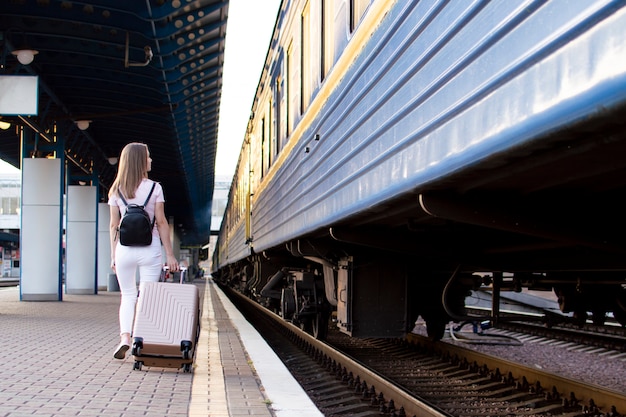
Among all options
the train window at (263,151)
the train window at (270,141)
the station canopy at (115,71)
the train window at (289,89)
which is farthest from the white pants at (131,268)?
the station canopy at (115,71)

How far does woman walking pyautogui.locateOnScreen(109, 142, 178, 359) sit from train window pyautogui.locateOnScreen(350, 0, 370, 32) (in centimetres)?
176

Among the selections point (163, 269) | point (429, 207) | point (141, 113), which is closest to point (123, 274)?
point (163, 269)

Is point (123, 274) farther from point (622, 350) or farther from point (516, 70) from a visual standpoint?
point (622, 350)

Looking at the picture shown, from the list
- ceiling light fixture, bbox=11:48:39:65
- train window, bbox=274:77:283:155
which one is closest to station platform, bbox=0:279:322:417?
train window, bbox=274:77:283:155

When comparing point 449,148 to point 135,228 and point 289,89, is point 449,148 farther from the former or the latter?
point 289,89

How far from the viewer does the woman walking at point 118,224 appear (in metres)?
5.37

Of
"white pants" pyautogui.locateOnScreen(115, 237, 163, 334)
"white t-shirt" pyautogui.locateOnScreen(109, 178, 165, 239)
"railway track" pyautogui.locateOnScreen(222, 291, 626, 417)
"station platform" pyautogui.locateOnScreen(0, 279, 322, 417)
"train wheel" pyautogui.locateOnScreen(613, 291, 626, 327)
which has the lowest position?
"railway track" pyautogui.locateOnScreen(222, 291, 626, 417)

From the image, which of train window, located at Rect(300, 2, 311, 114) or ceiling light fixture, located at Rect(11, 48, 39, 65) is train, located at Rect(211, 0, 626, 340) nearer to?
train window, located at Rect(300, 2, 311, 114)

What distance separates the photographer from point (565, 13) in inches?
80.4

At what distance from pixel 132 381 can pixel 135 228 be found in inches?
42.0

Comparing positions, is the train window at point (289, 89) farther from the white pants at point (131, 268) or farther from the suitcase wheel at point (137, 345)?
the suitcase wheel at point (137, 345)

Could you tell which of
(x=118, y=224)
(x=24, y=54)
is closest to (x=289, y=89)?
(x=118, y=224)

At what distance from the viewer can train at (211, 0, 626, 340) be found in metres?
2.13

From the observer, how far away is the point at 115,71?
43.1ft
